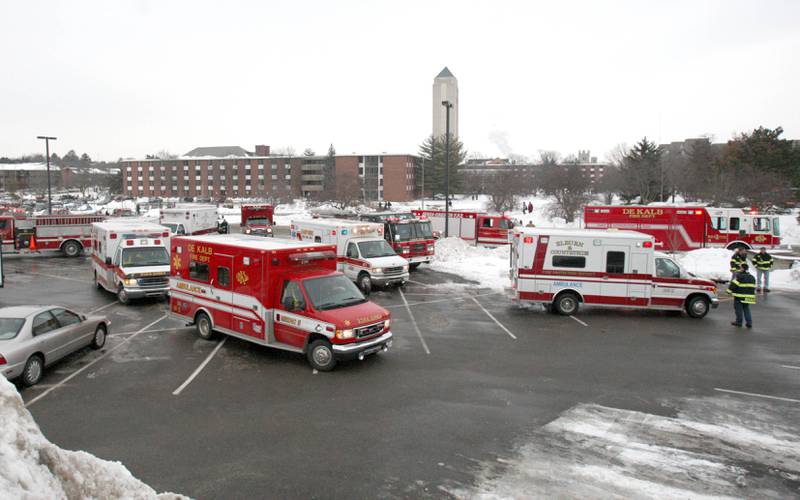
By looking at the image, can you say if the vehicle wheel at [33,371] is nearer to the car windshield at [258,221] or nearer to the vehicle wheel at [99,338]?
the vehicle wheel at [99,338]

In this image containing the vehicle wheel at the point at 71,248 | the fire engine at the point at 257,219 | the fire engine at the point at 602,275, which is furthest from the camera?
the fire engine at the point at 257,219

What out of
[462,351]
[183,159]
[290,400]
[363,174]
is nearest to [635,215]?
[462,351]

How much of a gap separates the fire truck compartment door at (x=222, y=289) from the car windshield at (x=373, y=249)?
27.8ft

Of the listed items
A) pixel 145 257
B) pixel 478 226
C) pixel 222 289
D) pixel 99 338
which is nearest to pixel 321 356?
pixel 222 289

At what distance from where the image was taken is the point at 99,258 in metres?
20.8

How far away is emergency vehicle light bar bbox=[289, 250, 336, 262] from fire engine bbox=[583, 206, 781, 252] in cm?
2570

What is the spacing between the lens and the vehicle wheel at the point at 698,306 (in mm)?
16656

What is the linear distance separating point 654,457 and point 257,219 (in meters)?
37.6

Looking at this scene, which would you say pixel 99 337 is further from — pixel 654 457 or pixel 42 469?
pixel 654 457

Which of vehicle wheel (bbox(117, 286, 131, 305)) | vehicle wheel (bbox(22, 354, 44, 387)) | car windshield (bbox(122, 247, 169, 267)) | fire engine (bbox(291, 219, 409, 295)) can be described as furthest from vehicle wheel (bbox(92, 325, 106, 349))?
fire engine (bbox(291, 219, 409, 295))

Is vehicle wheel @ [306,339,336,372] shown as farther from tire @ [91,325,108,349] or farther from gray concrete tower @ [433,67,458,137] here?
gray concrete tower @ [433,67,458,137]

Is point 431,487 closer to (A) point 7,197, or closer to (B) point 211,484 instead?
(B) point 211,484

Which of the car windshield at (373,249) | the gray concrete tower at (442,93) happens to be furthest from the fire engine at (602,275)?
the gray concrete tower at (442,93)

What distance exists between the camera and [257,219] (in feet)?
137
